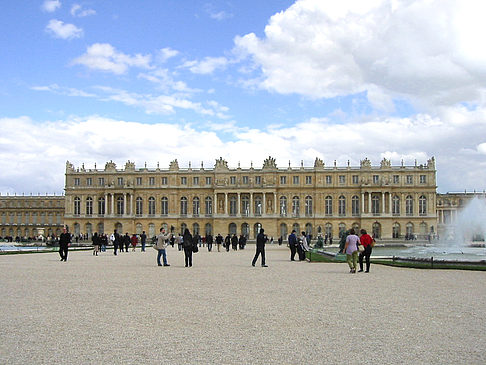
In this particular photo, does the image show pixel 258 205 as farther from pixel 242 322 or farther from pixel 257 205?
pixel 242 322

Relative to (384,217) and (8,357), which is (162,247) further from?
(384,217)

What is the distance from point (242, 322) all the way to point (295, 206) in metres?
81.3

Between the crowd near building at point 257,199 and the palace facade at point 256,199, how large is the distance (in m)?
0.14

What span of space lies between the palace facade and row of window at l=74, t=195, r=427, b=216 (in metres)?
0.14

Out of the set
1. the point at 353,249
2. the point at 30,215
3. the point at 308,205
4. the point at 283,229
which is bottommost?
the point at 283,229

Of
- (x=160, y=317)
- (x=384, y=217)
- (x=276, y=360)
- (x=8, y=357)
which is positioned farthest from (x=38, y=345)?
(x=384, y=217)

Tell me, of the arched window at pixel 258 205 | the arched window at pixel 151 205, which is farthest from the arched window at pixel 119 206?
the arched window at pixel 258 205

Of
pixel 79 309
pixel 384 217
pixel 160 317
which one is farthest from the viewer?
pixel 384 217

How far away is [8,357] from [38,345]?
0.72m

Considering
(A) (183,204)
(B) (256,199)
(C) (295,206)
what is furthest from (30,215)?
(C) (295,206)

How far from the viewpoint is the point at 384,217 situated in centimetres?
8869

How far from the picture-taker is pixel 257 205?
9188 cm

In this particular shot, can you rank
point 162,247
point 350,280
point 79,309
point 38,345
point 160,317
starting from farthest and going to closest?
point 162,247, point 350,280, point 79,309, point 160,317, point 38,345

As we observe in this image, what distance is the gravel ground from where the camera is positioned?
8.50 m
